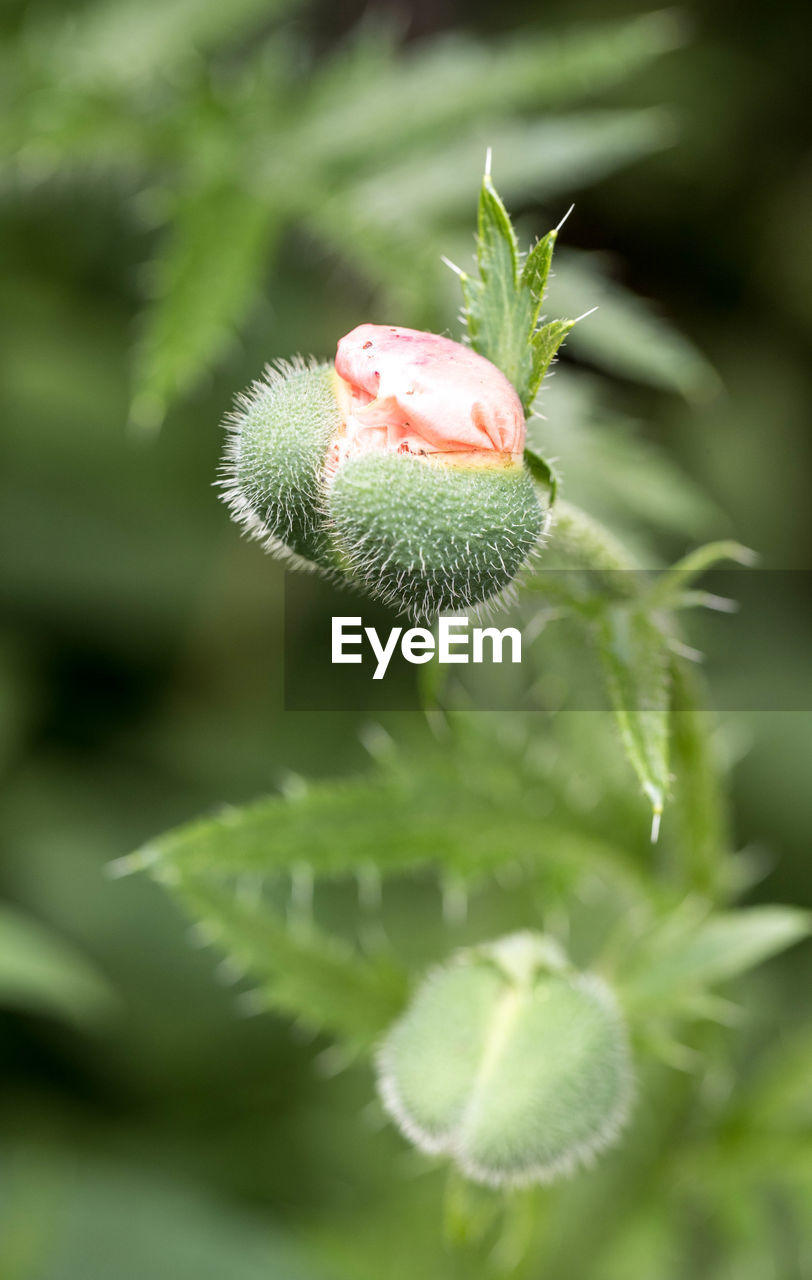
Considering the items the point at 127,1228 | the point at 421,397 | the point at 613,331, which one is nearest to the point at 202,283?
the point at 613,331

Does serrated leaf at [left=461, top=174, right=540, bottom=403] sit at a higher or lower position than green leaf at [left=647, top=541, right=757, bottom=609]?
higher

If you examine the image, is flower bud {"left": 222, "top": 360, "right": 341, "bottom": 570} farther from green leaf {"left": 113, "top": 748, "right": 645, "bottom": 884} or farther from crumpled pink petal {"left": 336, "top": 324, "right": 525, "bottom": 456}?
green leaf {"left": 113, "top": 748, "right": 645, "bottom": 884}

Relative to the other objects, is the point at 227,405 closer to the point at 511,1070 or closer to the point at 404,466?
the point at 511,1070

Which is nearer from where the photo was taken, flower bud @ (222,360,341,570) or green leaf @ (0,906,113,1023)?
flower bud @ (222,360,341,570)

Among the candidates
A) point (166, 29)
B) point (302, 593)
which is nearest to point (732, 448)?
point (302, 593)

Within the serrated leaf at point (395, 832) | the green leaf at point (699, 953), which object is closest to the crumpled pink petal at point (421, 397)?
the serrated leaf at point (395, 832)

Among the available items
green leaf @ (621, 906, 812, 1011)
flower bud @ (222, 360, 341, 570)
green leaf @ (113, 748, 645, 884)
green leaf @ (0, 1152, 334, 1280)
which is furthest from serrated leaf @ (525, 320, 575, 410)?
green leaf @ (0, 1152, 334, 1280)
